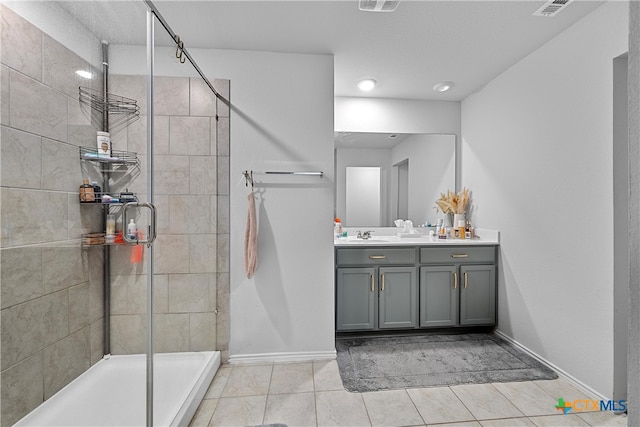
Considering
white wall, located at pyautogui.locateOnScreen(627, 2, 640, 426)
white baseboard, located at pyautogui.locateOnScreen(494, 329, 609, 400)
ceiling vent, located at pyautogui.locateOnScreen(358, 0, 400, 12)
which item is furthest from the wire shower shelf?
white baseboard, located at pyautogui.locateOnScreen(494, 329, 609, 400)

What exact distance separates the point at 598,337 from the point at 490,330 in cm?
105

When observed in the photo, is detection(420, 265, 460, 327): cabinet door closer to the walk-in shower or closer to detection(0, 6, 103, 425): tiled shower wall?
the walk-in shower

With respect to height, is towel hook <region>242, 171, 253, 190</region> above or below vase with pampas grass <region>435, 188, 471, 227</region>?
above

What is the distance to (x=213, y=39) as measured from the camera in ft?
7.13

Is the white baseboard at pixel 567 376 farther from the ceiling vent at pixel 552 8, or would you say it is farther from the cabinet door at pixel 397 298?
the ceiling vent at pixel 552 8

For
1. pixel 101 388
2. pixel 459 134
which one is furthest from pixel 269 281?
pixel 459 134

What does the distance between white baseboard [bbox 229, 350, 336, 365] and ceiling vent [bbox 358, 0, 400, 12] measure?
2.37 m

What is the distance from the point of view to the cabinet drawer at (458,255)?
2686 mm

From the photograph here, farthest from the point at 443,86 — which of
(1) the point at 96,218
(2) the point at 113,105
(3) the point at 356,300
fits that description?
(1) the point at 96,218

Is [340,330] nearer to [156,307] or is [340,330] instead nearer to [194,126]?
[156,307]

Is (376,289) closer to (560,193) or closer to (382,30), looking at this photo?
(560,193)

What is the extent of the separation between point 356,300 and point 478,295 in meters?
1.15

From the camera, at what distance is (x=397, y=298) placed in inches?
104

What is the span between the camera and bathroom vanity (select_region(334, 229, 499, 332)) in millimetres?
2596
